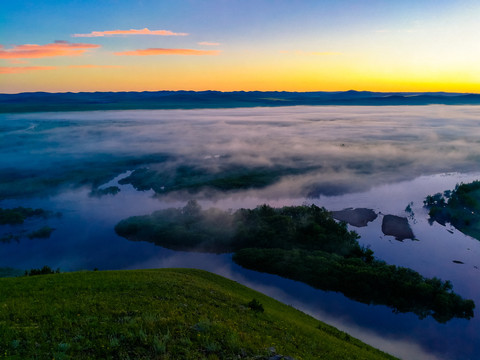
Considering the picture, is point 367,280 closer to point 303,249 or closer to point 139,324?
point 303,249

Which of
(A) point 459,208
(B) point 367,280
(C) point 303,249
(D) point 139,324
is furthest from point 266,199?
(D) point 139,324

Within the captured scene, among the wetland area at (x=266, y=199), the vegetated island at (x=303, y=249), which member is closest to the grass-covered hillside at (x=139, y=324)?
the wetland area at (x=266, y=199)

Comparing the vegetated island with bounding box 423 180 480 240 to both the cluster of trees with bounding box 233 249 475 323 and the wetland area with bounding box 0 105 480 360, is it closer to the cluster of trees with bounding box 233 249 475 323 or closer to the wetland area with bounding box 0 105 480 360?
the wetland area with bounding box 0 105 480 360

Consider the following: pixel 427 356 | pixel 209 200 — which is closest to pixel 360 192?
pixel 209 200

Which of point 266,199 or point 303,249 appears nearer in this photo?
point 303,249

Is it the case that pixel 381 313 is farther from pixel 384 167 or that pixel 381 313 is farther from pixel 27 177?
pixel 27 177

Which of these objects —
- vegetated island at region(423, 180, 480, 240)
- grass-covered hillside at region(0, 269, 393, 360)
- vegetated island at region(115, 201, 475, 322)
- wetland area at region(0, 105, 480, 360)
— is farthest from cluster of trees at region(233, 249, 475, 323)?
vegetated island at region(423, 180, 480, 240)
